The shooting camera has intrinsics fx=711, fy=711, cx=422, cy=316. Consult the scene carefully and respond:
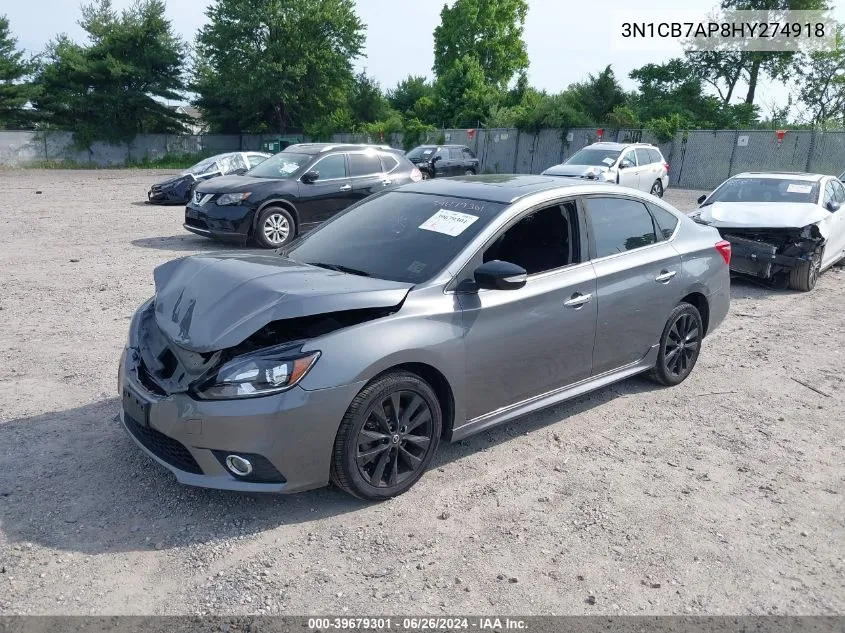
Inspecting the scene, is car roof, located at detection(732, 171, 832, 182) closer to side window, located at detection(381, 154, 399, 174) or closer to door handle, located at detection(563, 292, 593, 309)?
side window, located at detection(381, 154, 399, 174)

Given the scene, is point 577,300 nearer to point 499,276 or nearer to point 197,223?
point 499,276

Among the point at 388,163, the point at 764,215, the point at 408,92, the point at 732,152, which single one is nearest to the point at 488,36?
the point at 408,92

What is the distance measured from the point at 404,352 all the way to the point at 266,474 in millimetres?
929

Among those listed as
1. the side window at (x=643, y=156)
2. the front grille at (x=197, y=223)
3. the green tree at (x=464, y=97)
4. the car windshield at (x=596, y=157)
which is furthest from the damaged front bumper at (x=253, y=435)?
the green tree at (x=464, y=97)

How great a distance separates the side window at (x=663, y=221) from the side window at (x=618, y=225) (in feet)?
0.27

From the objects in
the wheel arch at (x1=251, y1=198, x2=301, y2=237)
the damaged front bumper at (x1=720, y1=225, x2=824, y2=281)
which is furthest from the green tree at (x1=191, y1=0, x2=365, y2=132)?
the damaged front bumper at (x1=720, y1=225, x2=824, y2=281)

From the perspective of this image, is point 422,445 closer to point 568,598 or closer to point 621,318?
point 568,598

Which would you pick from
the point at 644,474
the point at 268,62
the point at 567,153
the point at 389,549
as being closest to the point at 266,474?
the point at 389,549

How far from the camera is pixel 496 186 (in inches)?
194

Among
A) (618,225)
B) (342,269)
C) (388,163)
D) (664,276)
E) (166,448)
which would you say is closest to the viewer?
(166,448)

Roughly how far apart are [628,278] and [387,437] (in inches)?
90.6

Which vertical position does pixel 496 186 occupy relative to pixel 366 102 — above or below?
below

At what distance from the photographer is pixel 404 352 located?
12.3ft

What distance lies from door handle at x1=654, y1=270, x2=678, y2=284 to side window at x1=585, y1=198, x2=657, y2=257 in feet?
0.83
